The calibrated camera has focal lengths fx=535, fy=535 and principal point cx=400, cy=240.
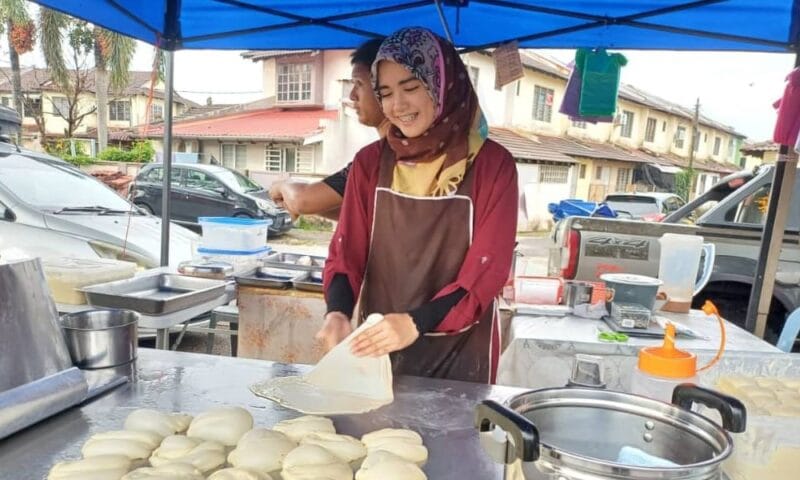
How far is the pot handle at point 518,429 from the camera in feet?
2.35

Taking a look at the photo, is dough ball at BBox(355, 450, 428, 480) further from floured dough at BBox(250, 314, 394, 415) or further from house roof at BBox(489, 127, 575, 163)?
house roof at BBox(489, 127, 575, 163)

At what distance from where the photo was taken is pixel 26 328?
137cm

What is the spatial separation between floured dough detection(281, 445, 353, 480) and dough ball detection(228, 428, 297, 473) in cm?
2

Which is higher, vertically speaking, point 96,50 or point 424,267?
point 96,50

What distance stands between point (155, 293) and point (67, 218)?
2.44 m

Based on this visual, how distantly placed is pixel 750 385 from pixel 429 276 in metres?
0.99

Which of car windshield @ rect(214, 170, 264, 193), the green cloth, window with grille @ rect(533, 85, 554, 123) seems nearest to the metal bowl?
the green cloth

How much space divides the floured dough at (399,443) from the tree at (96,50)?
17.5m

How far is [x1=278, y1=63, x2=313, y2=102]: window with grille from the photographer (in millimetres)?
17859

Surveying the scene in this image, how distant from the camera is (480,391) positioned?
5.18 ft

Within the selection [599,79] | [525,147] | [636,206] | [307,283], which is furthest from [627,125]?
[307,283]

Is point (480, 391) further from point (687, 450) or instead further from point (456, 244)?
point (687, 450)

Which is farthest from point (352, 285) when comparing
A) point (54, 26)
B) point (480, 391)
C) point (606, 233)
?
point (54, 26)

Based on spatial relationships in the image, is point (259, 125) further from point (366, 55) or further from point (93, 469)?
point (93, 469)
